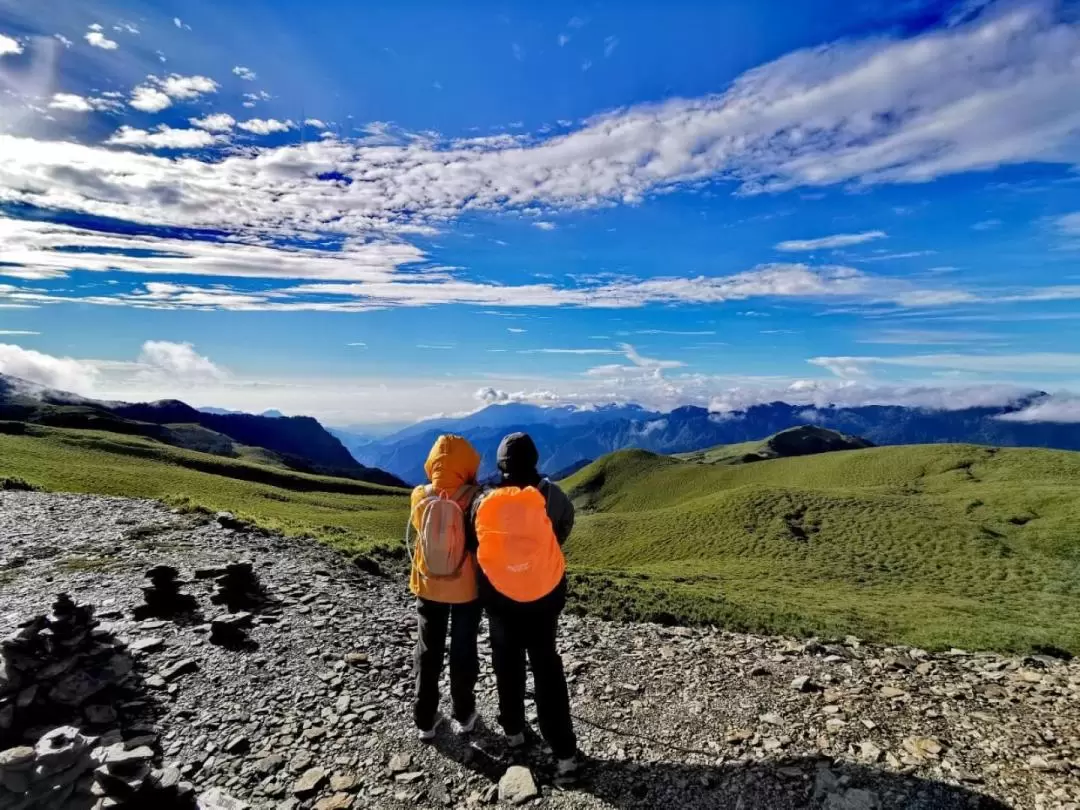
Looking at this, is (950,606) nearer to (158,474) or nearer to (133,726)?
(133,726)

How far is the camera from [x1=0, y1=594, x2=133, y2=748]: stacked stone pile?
7.51m

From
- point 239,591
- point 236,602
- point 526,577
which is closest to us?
point 526,577

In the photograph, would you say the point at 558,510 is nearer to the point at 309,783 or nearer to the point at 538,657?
the point at 538,657

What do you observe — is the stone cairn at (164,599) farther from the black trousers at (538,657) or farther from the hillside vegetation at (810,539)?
the black trousers at (538,657)

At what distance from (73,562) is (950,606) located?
35.9 m

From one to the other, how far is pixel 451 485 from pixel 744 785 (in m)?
5.13

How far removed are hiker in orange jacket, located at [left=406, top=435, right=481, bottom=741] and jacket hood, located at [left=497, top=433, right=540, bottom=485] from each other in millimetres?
383

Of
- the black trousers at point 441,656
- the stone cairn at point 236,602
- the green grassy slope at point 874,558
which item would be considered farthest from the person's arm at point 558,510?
the green grassy slope at point 874,558

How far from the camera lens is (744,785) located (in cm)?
688

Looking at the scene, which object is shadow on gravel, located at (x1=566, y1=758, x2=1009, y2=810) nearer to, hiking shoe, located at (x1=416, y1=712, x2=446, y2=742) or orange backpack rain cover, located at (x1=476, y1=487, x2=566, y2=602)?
hiking shoe, located at (x1=416, y1=712, x2=446, y2=742)

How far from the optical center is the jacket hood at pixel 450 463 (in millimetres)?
7273

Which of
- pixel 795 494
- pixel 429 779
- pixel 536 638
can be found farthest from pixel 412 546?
pixel 795 494

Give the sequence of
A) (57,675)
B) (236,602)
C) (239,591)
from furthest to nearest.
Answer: (239,591), (236,602), (57,675)

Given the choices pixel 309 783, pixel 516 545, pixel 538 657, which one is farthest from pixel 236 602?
pixel 516 545
